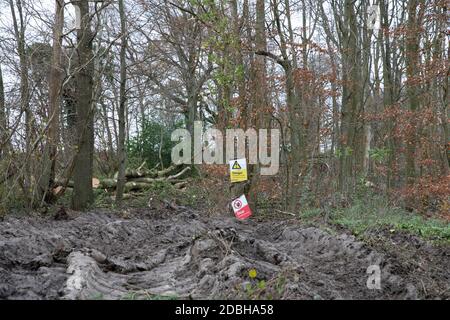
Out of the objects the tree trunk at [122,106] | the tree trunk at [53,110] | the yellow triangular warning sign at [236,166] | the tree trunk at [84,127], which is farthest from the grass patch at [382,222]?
the tree trunk at [53,110]

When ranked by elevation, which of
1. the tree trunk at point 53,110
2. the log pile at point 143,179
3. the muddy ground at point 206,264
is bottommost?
the muddy ground at point 206,264

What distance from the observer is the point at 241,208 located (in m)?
13.6

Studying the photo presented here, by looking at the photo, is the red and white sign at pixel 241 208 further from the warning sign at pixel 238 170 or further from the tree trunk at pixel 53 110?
the tree trunk at pixel 53 110

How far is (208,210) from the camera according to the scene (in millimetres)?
14750

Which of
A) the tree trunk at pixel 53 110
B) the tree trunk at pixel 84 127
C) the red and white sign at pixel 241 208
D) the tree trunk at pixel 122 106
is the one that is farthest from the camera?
the tree trunk at pixel 122 106

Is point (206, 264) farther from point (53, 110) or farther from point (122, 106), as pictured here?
point (122, 106)

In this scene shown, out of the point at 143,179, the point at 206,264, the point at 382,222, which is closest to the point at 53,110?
the point at 143,179

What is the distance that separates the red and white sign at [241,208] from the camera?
13586 mm

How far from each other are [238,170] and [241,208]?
3.26 feet

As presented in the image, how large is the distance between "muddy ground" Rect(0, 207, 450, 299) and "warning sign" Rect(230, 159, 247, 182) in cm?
227

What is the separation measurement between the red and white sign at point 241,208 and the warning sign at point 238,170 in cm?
56

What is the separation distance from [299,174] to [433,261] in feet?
22.7

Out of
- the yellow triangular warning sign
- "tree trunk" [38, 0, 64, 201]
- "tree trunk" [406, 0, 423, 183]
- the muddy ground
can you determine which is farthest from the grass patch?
"tree trunk" [38, 0, 64, 201]
